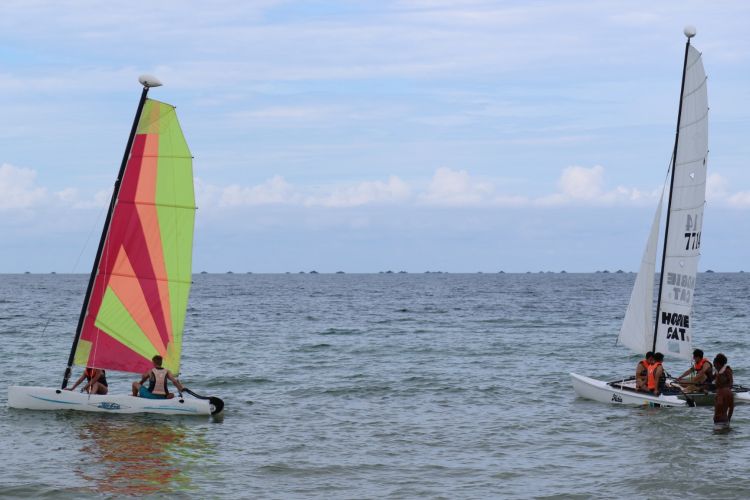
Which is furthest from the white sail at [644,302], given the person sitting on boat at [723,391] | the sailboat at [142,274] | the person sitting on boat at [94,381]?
the person sitting on boat at [94,381]

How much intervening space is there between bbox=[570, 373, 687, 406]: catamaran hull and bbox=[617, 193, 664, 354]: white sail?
74.1 inches

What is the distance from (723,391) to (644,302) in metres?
5.82

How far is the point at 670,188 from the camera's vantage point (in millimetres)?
29547

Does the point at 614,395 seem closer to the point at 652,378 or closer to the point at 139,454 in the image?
the point at 652,378

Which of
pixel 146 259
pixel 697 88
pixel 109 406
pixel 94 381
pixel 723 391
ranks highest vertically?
pixel 697 88

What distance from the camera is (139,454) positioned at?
22.0 metres

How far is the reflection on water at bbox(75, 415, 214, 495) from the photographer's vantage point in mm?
19528

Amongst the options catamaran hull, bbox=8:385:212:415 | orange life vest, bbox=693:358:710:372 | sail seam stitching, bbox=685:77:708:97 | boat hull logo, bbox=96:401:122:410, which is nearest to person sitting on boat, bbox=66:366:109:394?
catamaran hull, bbox=8:385:212:415

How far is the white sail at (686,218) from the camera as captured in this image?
2845 centimetres

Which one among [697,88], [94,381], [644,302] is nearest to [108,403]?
[94,381]

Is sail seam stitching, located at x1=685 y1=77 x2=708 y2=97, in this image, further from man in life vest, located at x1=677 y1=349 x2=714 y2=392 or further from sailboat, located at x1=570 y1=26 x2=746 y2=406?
man in life vest, located at x1=677 y1=349 x2=714 y2=392

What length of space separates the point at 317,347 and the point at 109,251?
2567 centimetres

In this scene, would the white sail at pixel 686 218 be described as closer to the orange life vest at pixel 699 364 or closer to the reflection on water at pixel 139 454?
the orange life vest at pixel 699 364

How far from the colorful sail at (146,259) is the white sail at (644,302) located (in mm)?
14200
